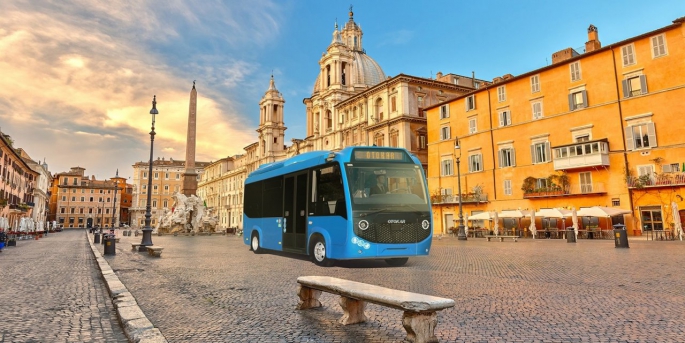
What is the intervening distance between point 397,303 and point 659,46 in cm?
3301

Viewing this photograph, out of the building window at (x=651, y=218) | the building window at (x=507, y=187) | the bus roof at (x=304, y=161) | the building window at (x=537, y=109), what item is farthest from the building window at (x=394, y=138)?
the bus roof at (x=304, y=161)

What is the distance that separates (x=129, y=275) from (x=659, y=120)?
31.8m

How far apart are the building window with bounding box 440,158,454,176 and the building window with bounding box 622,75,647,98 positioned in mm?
15729

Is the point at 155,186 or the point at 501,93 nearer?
the point at 501,93

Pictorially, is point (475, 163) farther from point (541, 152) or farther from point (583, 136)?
point (583, 136)

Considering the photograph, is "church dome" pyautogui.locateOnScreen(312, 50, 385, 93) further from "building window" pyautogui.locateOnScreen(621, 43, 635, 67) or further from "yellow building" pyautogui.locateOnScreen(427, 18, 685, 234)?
"building window" pyautogui.locateOnScreen(621, 43, 635, 67)

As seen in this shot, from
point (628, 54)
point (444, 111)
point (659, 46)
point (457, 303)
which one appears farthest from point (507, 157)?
point (457, 303)

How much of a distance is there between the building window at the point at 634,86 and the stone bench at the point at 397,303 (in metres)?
31.3

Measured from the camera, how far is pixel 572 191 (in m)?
31.3

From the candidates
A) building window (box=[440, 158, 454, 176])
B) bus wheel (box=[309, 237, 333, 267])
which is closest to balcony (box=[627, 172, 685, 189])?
building window (box=[440, 158, 454, 176])

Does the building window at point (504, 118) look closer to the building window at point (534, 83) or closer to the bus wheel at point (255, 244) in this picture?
the building window at point (534, 83)

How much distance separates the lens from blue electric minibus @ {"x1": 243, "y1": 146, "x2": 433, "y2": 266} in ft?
34.9

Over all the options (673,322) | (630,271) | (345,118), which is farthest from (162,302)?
(345,118)

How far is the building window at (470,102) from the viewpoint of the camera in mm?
40000
